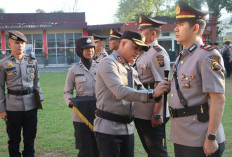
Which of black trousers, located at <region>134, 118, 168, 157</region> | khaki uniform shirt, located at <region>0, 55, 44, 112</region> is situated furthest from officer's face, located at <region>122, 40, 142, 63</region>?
khaki uniform shirt, located at <region>0, 55, 44, 112</region>

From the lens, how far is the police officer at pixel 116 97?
9.67ft

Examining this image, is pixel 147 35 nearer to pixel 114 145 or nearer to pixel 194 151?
pixel 114 145

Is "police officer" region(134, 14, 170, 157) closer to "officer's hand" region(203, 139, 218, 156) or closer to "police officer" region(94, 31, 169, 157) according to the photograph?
"police officer" region(94, 31, 169, 157)

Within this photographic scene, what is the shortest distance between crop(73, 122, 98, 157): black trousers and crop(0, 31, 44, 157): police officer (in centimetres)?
90

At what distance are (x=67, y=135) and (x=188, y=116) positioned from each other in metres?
4.07

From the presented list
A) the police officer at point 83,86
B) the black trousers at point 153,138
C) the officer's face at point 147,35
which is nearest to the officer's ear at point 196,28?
the officer's face at point 147,35

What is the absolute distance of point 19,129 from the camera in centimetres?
469

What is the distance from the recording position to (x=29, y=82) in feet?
15.7

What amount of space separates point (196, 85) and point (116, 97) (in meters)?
0.77

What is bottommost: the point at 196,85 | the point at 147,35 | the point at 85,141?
the point at 85,141

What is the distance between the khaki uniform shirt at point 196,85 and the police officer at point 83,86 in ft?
5.77

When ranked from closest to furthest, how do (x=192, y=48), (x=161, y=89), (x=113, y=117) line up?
(x=192, y=48), (x=161, y=89), (x=113, y=117)

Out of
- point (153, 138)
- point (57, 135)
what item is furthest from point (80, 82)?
point (57, 135)

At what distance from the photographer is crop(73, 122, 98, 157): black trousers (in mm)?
4301
